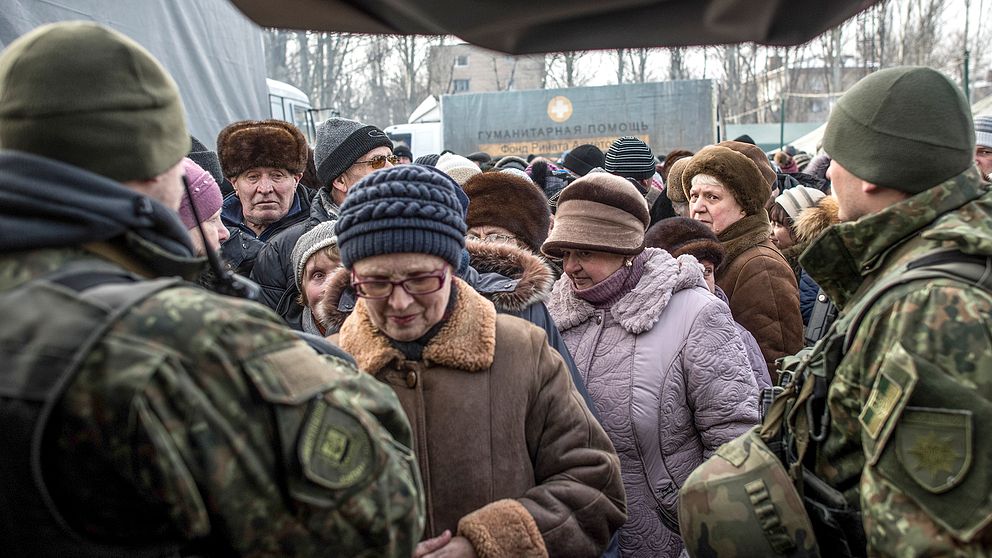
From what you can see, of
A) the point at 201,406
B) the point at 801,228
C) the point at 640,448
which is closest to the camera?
the point at 201,406

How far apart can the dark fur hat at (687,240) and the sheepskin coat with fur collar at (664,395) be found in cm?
84

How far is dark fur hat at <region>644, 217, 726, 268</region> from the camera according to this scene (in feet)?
13.3

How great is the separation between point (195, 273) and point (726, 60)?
171ft

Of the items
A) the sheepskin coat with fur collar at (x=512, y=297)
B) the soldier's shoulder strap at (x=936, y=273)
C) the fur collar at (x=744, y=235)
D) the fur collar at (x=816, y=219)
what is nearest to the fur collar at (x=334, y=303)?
the sheepskin coat with fur collar at (x=512, y=297)

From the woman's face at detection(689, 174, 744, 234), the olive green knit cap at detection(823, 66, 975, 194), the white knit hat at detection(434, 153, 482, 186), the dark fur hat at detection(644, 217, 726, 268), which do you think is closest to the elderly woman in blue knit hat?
the olive green knit cap at detection(823, 66, 975, 194)

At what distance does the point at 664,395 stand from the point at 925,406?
1.37 m

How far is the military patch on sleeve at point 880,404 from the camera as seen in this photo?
1791mm

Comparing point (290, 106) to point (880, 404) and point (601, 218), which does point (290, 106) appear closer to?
point (601, 218)

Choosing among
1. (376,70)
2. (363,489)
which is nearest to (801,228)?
(363,489)

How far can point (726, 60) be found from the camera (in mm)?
50250

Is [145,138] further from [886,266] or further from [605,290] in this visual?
[605,290]

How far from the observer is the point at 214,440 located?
141cm

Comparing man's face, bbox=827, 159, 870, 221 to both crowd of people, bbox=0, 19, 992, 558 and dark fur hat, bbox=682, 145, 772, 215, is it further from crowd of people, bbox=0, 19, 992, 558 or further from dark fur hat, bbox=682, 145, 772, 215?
dark fur hat, bbox=682, 145, 772, 215

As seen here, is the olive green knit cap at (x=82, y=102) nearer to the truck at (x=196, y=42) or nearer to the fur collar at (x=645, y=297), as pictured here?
the fur collar at (x=645, y=297)
